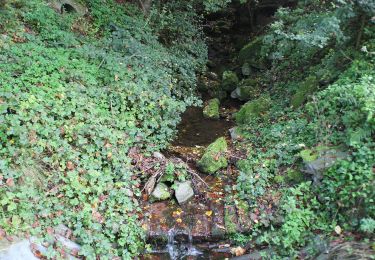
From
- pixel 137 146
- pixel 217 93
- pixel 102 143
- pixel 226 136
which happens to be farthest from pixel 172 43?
pixel 102 143

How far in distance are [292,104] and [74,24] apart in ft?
22.5

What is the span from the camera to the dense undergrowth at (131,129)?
576 centimetres

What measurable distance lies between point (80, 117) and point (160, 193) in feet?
7.46

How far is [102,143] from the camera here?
23.1 feet

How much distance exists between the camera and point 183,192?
7242mm

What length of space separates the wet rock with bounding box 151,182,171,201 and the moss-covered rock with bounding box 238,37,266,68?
26.1 ft

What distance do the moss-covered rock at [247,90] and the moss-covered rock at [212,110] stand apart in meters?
1.08

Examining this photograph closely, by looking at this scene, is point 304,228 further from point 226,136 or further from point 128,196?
point 226,136

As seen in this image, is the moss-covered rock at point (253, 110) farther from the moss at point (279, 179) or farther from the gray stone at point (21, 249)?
the gray stone at point (21, 249)

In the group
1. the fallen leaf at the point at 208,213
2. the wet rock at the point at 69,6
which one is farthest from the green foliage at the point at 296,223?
the wet rock at the point at 69,6

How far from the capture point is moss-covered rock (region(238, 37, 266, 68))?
13.7m

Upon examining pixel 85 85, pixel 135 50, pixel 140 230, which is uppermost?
pixel 135 50

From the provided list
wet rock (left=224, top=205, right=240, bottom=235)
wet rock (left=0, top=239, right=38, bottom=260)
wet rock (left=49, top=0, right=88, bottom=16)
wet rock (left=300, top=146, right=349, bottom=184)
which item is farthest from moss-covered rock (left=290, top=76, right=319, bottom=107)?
wet rock (left=49, top=0, right=88, bottom=16)

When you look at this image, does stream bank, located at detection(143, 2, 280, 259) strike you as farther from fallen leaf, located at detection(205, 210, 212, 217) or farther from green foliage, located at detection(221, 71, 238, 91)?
green foliage, located at detection(221, 71, 238, 91)
